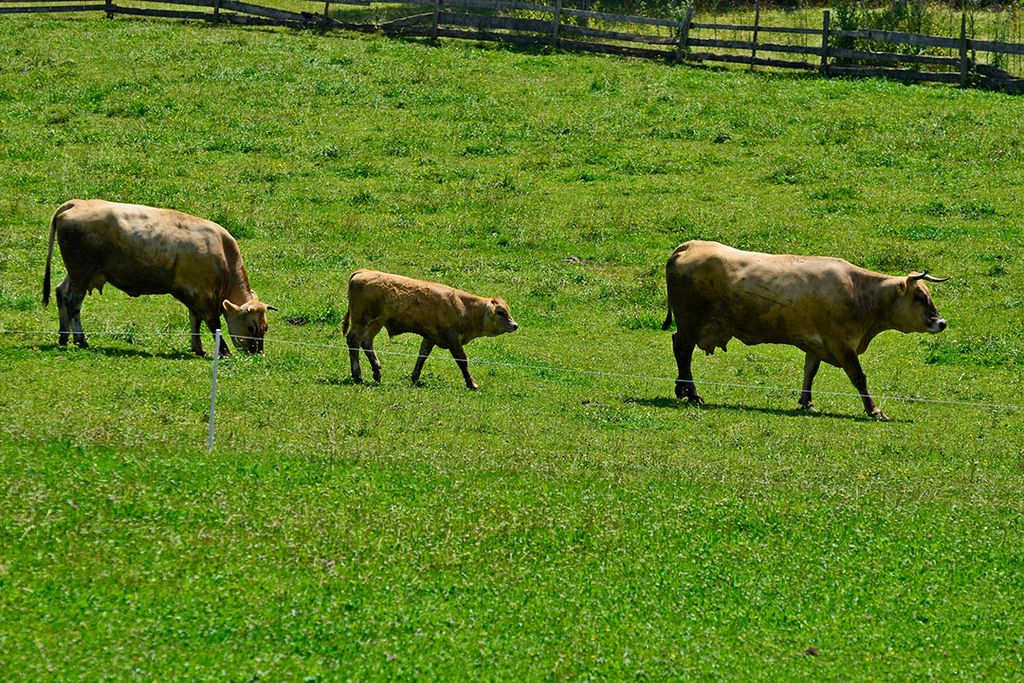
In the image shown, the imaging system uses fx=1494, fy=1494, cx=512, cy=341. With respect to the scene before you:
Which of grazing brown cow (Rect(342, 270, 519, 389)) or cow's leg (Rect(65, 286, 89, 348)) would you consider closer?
grazing brown cow (Rect(342, 270, 519, 389))

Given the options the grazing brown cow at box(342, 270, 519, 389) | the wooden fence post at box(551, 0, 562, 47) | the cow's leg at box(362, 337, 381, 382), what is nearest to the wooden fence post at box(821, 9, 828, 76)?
the wooden fence post at box(551, 0, 562, 47)

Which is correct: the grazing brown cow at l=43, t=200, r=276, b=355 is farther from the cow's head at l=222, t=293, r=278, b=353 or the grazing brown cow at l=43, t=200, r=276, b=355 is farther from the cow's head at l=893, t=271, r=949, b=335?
the cow's head at l=893, t=271, r=949, b=335

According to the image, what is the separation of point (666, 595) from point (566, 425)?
5754 mm

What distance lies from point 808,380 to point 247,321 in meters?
8.43

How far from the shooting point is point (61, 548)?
1234cm

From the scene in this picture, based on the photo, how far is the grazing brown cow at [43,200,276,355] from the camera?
22031mm

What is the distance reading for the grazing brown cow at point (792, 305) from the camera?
21859mm

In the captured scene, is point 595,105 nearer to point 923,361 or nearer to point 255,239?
point 255,239

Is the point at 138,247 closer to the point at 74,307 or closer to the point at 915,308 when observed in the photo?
the point at 74,307

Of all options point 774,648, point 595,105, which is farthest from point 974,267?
point 774,648

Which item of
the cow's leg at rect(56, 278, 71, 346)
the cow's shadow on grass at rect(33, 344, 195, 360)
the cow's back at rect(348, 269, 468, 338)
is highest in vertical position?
the cow's back at rect(348, 269, 468, 338)

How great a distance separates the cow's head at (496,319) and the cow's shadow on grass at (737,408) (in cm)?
236

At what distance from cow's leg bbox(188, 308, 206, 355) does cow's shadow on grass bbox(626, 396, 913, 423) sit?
6294 mm

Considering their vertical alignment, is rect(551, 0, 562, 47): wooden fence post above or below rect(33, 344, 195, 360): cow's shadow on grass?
above
